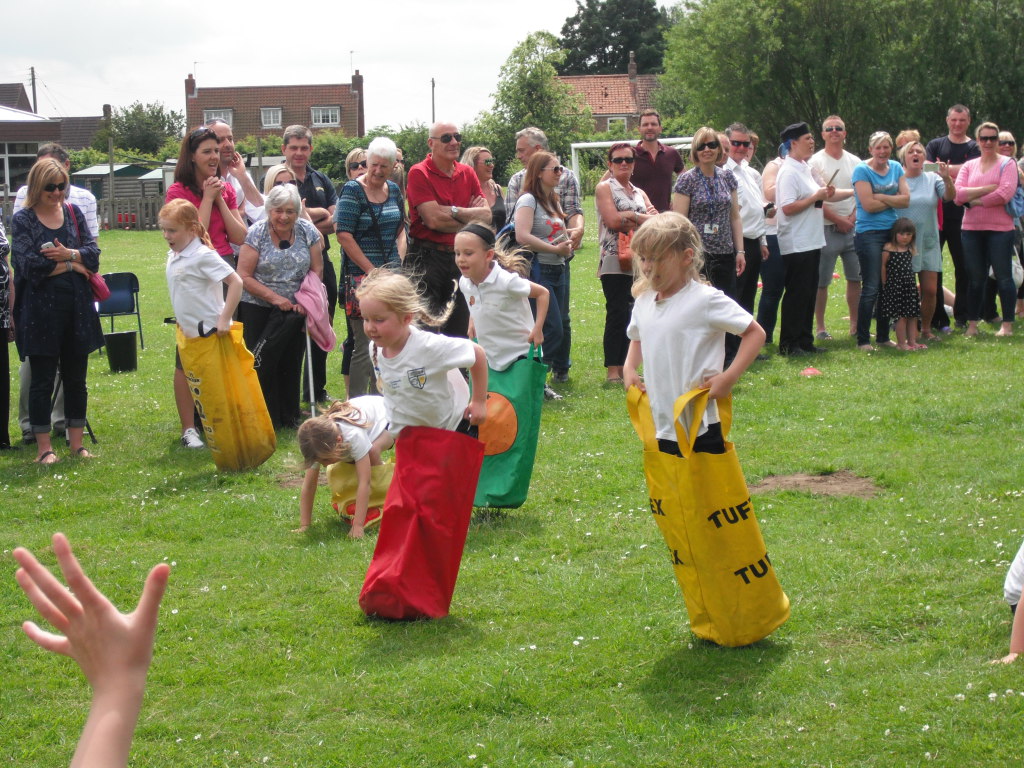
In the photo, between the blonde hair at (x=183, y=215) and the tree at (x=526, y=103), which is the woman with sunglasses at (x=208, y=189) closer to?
the blonde hair at (x=183, y=215)

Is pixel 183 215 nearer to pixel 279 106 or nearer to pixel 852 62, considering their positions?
pixel 852 62

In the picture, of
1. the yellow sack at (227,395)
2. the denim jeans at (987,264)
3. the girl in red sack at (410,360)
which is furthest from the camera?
the denim jeans at (987,264)

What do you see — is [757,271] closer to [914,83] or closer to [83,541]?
[83,541]

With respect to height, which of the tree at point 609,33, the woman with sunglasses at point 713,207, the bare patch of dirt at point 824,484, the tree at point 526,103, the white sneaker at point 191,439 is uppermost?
the tree at point 609,33

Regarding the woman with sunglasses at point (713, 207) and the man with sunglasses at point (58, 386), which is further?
the woman with sunglasses at point (713, 207)

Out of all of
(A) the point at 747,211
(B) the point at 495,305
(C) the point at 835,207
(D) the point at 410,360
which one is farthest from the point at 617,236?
(D) the point at 410,360

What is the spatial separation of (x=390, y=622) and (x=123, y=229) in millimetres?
38630

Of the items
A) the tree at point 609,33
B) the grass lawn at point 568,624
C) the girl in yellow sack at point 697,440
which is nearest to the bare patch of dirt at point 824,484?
the grass lawn at point 568,624

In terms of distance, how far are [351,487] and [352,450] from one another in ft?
1.34

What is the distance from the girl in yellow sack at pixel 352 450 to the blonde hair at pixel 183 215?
238cm

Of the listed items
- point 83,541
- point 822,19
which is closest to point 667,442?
point 83,541

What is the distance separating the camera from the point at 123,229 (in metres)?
41.0

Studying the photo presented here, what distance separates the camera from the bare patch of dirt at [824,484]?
7133 mm

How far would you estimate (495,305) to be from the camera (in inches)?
289
